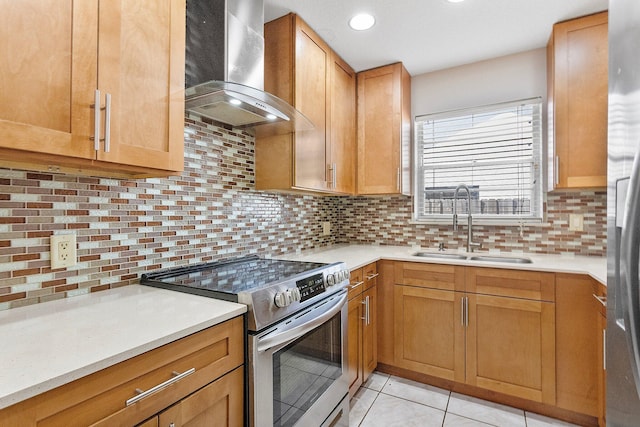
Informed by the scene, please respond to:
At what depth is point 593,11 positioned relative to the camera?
1952 millimetres

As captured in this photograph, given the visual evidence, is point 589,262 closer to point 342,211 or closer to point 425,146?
point 425,146

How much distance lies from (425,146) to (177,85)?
87.6 inches

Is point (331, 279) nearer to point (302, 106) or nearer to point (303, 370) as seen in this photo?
point (303, 370)

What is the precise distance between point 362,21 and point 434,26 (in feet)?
1.57

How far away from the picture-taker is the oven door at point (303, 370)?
45.7 inches

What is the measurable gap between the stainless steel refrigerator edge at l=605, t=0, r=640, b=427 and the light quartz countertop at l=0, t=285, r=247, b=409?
109 cm

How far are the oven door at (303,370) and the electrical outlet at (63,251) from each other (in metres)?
0.77

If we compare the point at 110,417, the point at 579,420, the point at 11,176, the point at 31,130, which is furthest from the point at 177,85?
the point at 579,420

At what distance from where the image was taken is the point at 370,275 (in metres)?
2.23

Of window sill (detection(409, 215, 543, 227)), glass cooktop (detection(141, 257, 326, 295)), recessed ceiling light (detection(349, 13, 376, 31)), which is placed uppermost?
recessed ceiling light (detection(349, 13, 376, 31))

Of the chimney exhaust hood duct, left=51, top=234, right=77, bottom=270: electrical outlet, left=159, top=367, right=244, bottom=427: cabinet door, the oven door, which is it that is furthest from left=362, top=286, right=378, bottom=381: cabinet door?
left=51, top=234, right=77, bottom=270: electrical outlet

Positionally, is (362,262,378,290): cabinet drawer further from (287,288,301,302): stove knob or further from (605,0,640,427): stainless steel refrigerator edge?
(605,0,640,427): stainless steel refrigerator edge

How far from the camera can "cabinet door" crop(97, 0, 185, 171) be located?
3.37 ft

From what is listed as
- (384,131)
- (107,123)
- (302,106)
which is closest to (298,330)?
(107,123)
